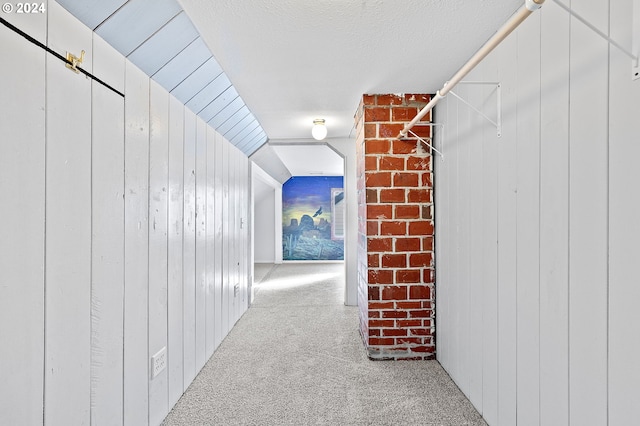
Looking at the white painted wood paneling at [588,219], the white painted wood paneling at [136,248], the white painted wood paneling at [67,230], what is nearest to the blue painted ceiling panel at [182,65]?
the white painted wood paneling at [136,248]

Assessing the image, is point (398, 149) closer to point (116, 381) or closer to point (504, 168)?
point (504, 168)

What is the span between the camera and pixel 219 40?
5.50 feet

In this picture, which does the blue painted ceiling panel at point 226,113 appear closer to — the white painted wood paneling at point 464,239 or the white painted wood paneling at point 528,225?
the white painted wood paneling at point 464,239

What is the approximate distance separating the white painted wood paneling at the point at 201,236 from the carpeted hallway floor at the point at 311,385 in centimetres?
22

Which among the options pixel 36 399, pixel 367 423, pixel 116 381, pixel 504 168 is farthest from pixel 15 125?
pixel 367 423

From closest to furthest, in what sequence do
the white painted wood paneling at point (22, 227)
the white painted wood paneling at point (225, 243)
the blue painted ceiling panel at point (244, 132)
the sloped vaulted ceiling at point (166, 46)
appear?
the white painted wood paneling at point (22, 227) → the sloped vaulted ceiling at point (166, 46) → the white painted wood paneling at point (225, 243) → the blue painted ceiling panel at point (244, 132)

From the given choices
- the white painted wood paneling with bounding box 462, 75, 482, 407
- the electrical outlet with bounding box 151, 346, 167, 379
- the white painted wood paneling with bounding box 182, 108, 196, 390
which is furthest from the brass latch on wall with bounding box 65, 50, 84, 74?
the white painted wood paneling with bounding box 462, 75, 482, 407

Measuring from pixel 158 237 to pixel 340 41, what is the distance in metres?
1.38

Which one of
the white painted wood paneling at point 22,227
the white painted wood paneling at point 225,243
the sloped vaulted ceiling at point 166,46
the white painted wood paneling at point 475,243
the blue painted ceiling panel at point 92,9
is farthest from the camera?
the white painted wood paneling at point 225,243

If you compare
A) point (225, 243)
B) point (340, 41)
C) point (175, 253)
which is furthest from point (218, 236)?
point (340, 41)

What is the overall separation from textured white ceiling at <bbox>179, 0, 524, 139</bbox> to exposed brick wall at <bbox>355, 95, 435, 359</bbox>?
288 millimetres

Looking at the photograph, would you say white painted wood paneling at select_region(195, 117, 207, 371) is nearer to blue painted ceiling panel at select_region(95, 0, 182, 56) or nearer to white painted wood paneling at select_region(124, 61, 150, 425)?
white painted wood paneling at select_region(124, 61, 150, 425)

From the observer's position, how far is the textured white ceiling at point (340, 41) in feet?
4.62

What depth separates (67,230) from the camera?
108cm
